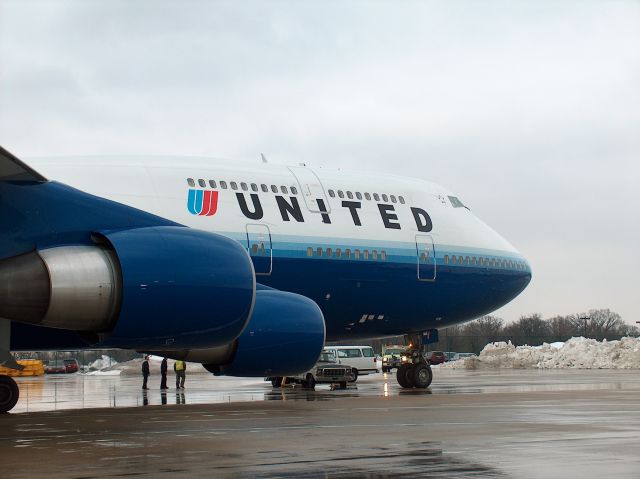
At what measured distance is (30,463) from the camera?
9992 millimetres

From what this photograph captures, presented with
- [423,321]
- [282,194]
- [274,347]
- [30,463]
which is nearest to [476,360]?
[423,321]

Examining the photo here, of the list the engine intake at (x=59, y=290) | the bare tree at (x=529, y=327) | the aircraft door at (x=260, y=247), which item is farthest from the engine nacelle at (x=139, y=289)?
the bare tree at (x=529, y=327)

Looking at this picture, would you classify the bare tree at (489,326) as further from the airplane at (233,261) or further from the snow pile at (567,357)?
the airplane at (233,261)

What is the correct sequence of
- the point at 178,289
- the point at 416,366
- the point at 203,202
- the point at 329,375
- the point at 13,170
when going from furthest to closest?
1. the point at 329,375
2. the point at 416,366
3. the point at 203,202
4. the point at 13,170
5. the point at 178,289

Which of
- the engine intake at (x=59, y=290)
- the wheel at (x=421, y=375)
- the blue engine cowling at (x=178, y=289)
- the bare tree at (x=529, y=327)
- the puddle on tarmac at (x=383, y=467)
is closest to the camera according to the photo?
the puddle on tarmac at (x=383, y=467)

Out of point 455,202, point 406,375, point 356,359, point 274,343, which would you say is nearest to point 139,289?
point 274,343

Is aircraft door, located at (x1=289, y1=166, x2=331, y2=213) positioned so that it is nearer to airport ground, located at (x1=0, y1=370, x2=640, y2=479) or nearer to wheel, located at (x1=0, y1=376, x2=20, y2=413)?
airport ground, located at (x1=0, y1=370, x2=640, y2=479)

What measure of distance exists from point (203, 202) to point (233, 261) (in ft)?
21.3

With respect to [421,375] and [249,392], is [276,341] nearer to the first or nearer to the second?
[421,375]

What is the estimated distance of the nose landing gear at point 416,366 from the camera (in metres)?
25.1

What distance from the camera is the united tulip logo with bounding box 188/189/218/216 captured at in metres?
18.9

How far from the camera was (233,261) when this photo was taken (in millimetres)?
12773

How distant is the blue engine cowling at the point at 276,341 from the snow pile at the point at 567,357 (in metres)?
42.1

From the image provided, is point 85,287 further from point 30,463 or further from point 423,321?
point 423,321
